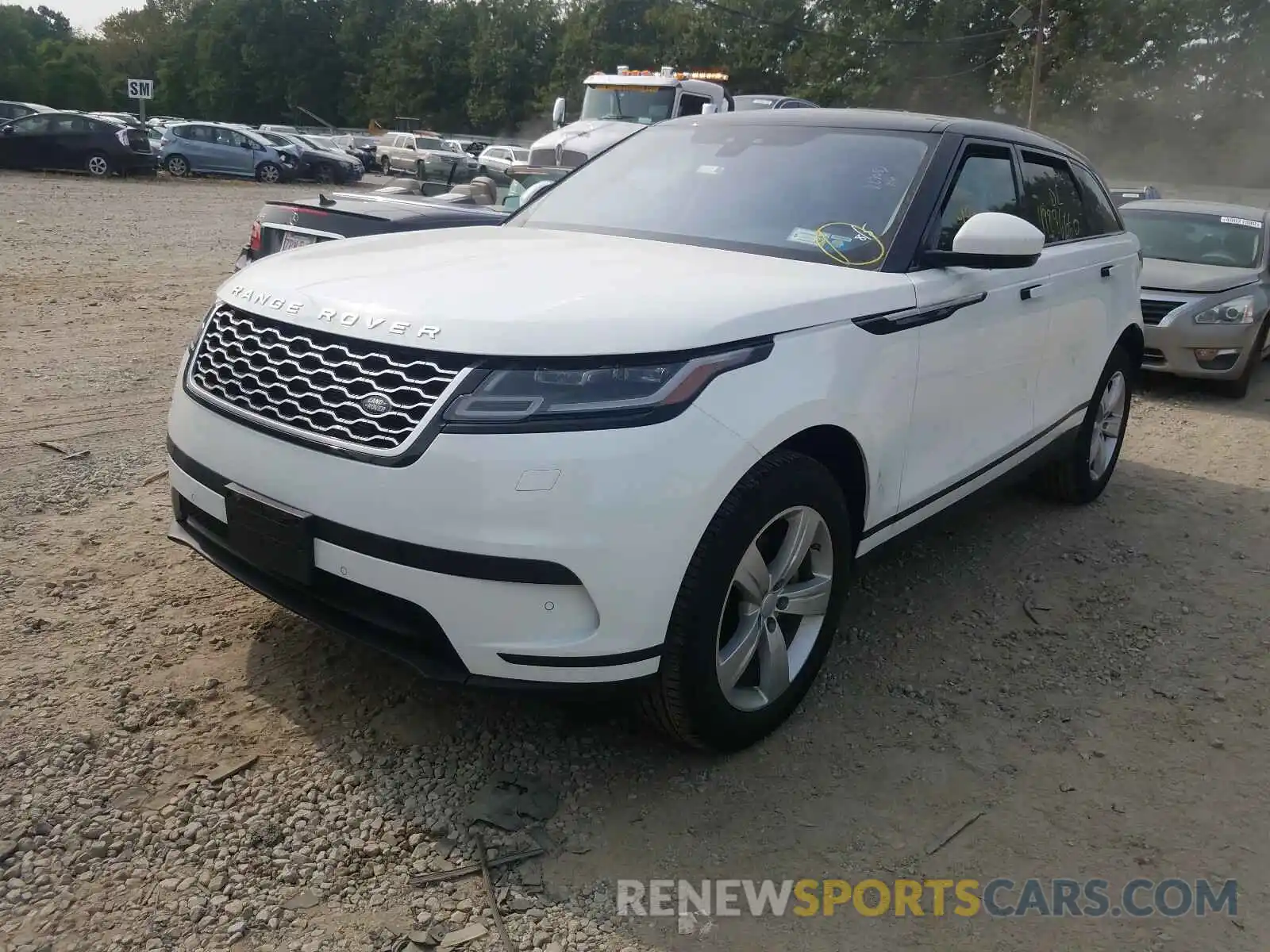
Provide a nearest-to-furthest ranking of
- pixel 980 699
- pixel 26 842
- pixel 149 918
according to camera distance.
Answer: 1. pixel 149 918
2. pixel 26 842
3. pixel 980 699

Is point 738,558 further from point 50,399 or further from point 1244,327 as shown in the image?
point 1244,327

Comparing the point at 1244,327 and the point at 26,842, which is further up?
the point at 1244,327

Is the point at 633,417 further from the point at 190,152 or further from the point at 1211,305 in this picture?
the point at 190,152

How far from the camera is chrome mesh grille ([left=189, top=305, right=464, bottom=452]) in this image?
237 cm

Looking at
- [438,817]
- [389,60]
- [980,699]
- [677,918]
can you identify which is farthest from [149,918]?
[389,60]

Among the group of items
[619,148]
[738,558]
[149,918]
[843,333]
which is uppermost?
[619,148]

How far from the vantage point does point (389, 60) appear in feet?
238

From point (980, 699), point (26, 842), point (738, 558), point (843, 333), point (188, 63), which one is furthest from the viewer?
point (188, 63)

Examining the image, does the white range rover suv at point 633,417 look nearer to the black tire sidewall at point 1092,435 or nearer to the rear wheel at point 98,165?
the black tire sidewall at point 1092,435

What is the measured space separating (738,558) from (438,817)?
987mm

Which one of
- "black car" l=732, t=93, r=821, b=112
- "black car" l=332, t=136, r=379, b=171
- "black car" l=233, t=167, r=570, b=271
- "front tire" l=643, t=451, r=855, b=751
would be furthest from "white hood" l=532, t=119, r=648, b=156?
"black car" l=332, t=136, r=379, b=171

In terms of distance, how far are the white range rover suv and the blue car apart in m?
26.3

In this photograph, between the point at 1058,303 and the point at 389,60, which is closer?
the point at 1058,303

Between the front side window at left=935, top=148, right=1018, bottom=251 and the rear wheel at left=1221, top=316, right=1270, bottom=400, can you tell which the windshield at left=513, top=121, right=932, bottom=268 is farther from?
the rear wheel at left=1221, top=316, right=1270, bottom=400
